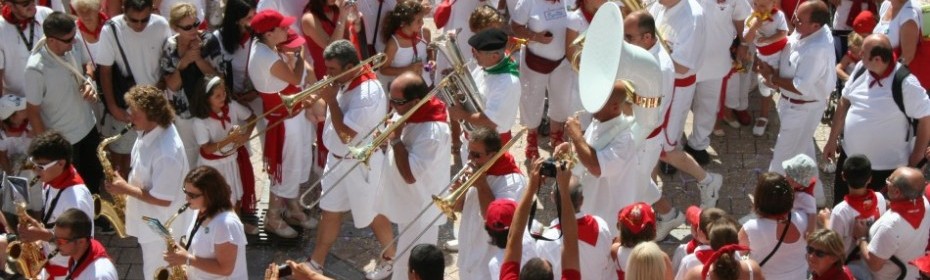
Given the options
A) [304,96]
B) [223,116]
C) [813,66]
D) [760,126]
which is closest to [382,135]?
[304,96]

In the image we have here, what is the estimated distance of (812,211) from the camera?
768 centimetres

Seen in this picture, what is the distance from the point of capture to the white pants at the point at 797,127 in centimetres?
962

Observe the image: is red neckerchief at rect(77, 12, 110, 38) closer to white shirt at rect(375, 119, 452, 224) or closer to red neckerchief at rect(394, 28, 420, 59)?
red neckerchief at rect(394, 28, 420, 59)

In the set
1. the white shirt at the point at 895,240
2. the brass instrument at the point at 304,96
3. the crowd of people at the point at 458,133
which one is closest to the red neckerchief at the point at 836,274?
the crowd of people at the point at 458,133

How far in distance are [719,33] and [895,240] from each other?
3.15m

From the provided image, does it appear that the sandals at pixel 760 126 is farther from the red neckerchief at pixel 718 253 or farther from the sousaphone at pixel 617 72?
the red neckerchief at pixel 718 253

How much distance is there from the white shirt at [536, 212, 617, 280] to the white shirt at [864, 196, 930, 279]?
160 centimetres

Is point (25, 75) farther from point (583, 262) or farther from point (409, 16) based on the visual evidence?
point (583, 262)

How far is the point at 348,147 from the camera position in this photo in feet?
28.5

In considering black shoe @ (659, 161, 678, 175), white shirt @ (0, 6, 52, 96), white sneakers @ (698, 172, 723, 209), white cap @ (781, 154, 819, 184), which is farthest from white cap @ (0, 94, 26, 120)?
white cap @ (781, 154, 819, 184)

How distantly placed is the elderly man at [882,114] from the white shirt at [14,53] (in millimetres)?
5659

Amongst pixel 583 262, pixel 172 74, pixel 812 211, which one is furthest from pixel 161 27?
pixel 812 211

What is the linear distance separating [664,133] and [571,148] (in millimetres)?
1621

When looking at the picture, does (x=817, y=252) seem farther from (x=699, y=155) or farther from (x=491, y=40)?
(x=699, y=155)
